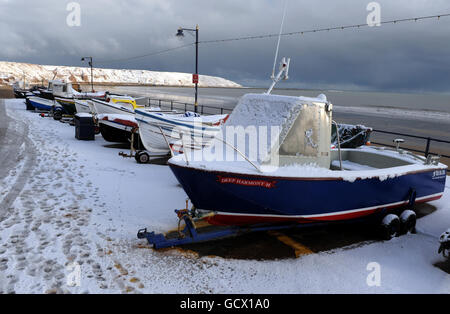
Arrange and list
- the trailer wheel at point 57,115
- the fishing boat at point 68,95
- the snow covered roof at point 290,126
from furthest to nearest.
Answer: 1. the fishing boat at point 68,95
2. the trailer wheel at point 57,115
3. the snow covered roof at point 290,126

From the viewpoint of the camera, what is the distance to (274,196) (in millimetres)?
4797

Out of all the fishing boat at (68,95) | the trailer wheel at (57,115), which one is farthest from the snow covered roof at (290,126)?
the fishing boat at (68,95)

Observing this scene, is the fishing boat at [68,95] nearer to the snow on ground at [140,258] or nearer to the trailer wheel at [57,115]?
the trailer wheel at [57,115]

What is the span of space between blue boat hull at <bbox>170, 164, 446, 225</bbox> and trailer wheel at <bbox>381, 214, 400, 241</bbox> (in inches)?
16.4

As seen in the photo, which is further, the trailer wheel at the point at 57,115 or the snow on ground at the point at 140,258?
the trailer wheel at the point at 57,115

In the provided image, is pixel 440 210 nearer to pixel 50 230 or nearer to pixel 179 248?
pixel 179 248

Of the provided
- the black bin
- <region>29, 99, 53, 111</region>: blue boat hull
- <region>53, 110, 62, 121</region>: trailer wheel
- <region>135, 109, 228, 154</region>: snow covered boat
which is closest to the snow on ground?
<region>135, 109, 228, 154</region>: snow covered boat

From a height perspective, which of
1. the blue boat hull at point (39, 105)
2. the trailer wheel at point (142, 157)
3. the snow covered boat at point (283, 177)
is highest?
the blue boat hull at point (39, 105)

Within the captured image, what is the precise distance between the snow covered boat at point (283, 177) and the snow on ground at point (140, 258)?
0.71 metres

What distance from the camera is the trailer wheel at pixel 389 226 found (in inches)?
219

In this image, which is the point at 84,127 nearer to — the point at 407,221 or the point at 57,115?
the point at 57,115

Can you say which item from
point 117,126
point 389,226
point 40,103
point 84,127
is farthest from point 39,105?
point 389,226

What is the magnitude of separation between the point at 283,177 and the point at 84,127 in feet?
38.3

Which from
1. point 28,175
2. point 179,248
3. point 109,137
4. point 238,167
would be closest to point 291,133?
point 238,167
